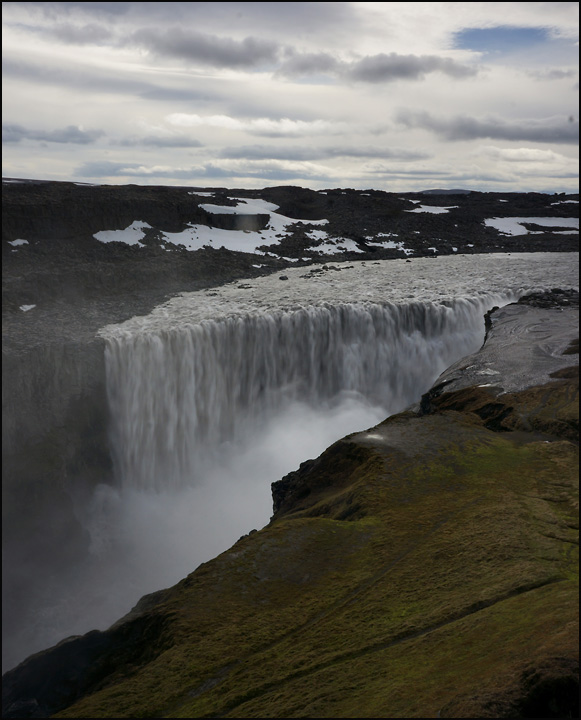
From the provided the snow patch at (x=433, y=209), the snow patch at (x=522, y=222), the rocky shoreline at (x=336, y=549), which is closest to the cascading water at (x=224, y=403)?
the rocky shoreline at (x=336, y=549)

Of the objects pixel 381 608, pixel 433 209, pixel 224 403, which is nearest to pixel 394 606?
pixel 381 608

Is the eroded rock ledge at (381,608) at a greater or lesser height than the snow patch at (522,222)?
lesser

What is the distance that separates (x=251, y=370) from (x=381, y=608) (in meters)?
20.7

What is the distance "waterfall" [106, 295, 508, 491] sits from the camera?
2438 cm

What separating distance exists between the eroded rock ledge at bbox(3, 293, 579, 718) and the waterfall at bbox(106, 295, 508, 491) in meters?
14.4

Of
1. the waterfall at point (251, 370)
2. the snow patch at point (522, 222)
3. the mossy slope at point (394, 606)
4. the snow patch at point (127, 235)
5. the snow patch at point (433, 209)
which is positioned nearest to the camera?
the mossy slope at point (394, 606)

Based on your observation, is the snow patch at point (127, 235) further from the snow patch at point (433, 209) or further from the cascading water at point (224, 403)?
the snow patch at point (433, 209)

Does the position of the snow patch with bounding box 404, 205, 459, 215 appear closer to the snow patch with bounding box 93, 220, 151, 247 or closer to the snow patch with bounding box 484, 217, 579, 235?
the snow patch with bounding box 484, 217, 579, 235

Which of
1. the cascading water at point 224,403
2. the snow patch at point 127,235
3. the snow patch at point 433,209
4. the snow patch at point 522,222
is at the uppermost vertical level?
the snow patch at point 433,209

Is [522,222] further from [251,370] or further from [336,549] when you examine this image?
[336,549]

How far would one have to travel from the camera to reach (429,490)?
942cm

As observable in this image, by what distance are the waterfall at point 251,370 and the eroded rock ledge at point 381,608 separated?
47.2ft

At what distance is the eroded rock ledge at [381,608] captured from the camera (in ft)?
17.2

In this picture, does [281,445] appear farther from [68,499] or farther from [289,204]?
[289,204]
